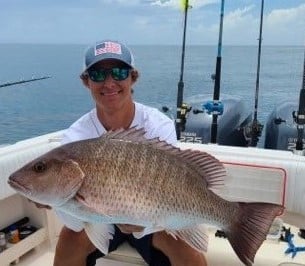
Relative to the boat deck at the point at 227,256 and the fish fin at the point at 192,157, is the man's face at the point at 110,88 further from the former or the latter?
the boat deck at the point at 227,256

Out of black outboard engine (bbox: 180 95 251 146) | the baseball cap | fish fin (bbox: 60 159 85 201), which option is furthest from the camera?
black outboard engine (bbox: 180 95 251 146)

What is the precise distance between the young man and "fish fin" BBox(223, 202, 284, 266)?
0.43 meters

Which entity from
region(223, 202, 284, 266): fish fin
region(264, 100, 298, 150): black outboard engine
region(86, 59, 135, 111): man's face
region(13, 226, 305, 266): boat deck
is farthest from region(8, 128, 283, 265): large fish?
region(264, 100, 298, 150): black outboard engine

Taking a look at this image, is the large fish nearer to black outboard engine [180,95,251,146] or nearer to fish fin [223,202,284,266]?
fish fin [223,202,284,266]

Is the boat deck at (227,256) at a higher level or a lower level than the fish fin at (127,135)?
lower

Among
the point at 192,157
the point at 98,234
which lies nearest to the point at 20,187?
the point at 98,234

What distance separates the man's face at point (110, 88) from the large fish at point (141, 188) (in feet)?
1.13

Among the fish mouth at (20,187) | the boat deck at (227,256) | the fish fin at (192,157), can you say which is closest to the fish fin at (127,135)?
the fish fin at (192,157)

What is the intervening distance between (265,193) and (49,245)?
114cm

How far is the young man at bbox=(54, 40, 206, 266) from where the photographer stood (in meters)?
1.67

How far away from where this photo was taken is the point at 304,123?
3.17m

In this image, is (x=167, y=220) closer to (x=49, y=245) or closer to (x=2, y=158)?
(x=2, y=158)

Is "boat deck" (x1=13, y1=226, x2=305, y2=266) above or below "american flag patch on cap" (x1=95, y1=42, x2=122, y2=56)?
below

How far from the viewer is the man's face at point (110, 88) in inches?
65.4
